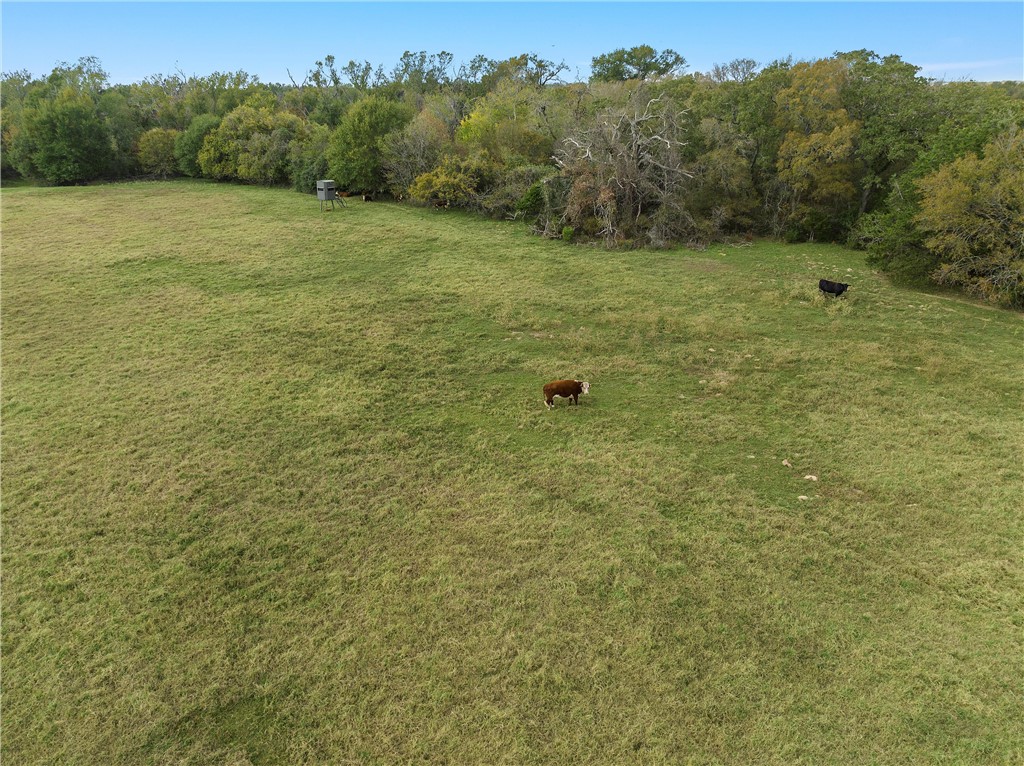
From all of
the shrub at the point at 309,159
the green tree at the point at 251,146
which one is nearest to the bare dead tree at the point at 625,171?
the shrub at the point at 309,159

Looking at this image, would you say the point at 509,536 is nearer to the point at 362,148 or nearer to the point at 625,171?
the point at 625,171

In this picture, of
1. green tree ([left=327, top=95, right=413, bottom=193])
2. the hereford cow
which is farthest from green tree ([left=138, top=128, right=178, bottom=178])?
the hereford cow

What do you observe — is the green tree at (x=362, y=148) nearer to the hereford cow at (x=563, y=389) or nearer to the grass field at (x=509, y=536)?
the grass field at (x=509, y=536)

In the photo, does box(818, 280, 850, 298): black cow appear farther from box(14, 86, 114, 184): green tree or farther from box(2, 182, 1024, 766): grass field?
box(14, 86, 114, 184): green tree

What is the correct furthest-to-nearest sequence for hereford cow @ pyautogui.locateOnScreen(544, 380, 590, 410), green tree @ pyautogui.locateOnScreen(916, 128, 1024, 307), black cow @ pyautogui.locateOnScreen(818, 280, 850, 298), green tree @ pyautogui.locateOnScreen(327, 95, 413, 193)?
1. green tree @ pyautogui.locateOnScreen(327, 95, 413, 193)
2. black cow @ pyautogui.locateOnScreen(818, 280, 850, 298)
3. green tree @ pyautogui.locateOnScreen(916, 128, 1024, 307)
4. hereford cow @ pyautogui.locateOnScreen(544, 380, 590, 410)

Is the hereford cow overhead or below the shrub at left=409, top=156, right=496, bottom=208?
below

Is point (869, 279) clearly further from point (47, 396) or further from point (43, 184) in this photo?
point (43, 184)

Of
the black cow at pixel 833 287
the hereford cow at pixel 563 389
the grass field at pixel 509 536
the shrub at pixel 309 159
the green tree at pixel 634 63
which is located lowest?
the grass field at pixel 509 536
